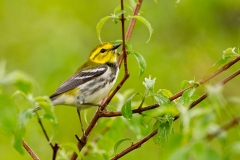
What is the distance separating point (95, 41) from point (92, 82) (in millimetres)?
2927

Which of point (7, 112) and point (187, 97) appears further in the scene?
point (187, 97)

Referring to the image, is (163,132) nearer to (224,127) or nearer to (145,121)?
(145,121)

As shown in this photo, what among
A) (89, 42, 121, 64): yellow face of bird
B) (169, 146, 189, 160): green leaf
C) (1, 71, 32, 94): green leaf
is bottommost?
(169, 146, 189, 160): green leaf

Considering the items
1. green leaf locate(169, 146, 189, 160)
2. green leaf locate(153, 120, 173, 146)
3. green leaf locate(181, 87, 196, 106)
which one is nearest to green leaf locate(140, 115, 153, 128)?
green leaf locate(153, 120, 173, 146)

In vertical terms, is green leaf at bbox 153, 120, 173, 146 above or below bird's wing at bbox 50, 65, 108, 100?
below

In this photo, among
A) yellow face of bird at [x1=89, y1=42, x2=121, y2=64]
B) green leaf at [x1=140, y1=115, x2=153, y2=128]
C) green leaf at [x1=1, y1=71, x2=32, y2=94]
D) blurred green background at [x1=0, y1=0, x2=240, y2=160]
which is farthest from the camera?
blurred green background at [x1=0, y1=0, x2=240, y2=160]

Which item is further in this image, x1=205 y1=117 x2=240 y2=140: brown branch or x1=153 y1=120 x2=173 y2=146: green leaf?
x1=153 y1=120 x2=173 y2=146: green leaf

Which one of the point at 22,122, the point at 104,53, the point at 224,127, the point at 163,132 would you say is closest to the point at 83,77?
the point at 104,53

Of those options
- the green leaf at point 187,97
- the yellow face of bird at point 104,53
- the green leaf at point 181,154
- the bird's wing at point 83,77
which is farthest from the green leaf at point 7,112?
the yellow face of bird at point 104,53

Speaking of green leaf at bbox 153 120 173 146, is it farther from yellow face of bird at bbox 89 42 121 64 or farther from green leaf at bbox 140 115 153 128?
yellow face of bird at bbox 89 42 121 64

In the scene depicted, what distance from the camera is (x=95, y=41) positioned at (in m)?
8.29

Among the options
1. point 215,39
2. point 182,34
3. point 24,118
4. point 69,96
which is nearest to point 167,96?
point 24,118

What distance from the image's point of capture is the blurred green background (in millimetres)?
6816

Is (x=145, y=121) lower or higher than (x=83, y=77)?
lower
